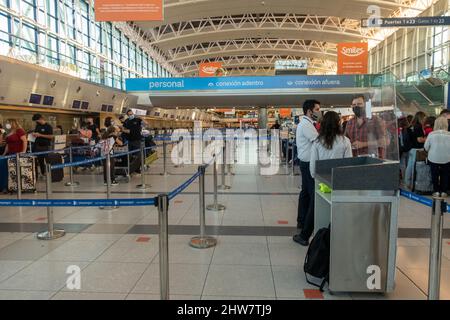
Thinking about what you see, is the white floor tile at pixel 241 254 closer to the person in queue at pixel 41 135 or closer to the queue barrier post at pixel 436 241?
the queue barrier post at pixel 436 241

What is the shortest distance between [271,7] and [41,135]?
75.8ft

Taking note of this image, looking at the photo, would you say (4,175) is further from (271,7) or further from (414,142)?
(271,7)

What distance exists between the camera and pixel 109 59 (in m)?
26.6

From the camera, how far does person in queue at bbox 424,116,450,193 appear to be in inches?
244

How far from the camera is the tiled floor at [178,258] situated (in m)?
3.04

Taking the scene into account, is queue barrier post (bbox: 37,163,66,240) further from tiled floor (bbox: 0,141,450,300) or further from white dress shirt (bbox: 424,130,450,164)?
white dress shirt (bbox: 424,130,450,164)

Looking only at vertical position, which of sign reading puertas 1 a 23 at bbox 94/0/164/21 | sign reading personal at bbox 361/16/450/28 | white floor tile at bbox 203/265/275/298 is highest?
sign reading personal at bbox 361/16/450/28

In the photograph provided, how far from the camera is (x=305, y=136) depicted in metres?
4.16

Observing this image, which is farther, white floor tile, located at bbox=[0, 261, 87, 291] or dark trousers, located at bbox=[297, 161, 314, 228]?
dark trousers, located at bbox=[297, 161, 314, 228]

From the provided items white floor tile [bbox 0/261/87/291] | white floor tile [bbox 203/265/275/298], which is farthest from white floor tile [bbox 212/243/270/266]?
white floor tile [bbox 0/261/87/291]

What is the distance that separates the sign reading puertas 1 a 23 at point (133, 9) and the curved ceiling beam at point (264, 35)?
27.6m

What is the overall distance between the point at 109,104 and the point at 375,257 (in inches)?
869

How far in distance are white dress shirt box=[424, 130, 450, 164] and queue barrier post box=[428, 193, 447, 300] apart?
14.5ft
